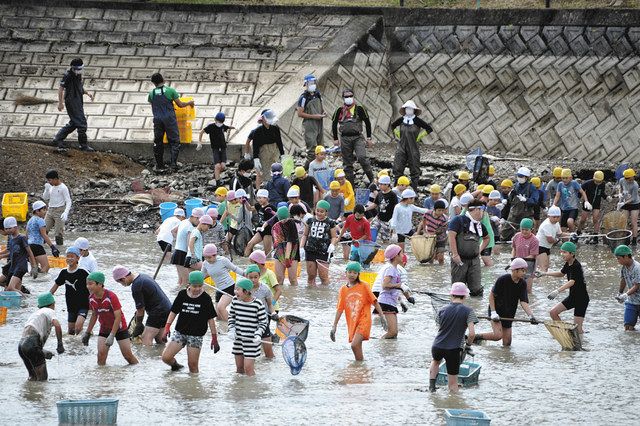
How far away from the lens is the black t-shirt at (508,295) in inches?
684

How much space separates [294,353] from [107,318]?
2.31 m

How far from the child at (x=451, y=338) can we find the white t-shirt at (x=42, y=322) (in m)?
4.37

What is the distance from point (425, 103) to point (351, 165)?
517 centimetres

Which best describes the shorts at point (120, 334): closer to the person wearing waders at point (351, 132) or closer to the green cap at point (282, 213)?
the green cap at point (282, 213)

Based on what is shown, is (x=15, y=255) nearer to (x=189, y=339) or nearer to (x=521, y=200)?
(x=189, y=339)

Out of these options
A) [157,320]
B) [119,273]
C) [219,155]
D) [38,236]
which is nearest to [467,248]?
[157,320]

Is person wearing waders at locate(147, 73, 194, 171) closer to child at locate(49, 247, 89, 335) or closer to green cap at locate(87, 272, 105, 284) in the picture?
child at locate(49, 247, 89, 335)

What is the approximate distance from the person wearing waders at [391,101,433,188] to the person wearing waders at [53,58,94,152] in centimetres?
663

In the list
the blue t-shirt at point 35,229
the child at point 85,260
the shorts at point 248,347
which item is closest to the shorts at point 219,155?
the blue t-shirt at point 35,229

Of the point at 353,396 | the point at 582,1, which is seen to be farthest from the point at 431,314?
the point at 582,1

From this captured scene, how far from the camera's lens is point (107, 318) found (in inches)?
636

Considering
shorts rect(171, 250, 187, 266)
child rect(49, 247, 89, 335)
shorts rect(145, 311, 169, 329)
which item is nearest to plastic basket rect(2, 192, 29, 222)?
shorts rect(171, 250, 187, 266)

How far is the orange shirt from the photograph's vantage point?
1638cm

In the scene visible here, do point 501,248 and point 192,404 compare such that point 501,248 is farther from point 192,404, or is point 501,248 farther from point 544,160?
point 192,404
